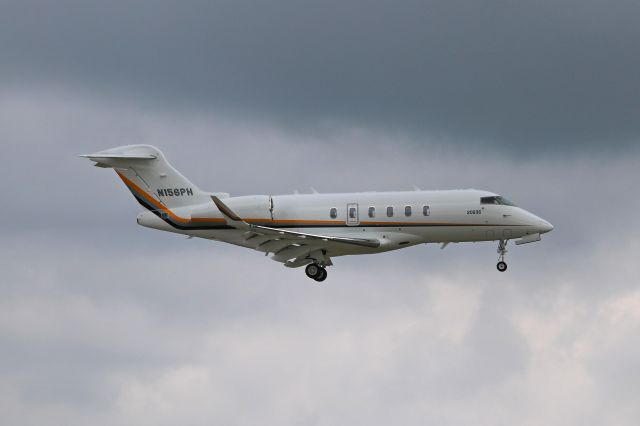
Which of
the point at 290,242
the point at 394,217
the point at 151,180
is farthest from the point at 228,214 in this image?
the point at 151,180

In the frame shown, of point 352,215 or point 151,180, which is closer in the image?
point 352,215

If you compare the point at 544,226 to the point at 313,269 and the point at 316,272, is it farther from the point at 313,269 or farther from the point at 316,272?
the point at 313,269

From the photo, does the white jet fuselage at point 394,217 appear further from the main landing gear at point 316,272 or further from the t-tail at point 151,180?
the t-tail at point 151,180

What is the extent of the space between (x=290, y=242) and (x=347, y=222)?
2.77 meters

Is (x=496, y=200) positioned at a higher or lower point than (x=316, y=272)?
higher

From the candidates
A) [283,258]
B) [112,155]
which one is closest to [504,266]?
[283,258]

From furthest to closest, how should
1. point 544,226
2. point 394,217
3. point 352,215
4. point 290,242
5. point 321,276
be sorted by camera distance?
point 321,276, point 352,215, point 290,242, point 544,226, point 394,217

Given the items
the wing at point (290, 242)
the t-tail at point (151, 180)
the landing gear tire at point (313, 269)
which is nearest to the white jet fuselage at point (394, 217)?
the wing at point (290, 242)

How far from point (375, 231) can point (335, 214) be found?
2.05 meters

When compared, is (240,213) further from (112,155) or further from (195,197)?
(112,155)

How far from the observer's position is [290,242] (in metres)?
52.1

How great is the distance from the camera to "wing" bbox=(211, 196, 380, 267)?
5066cm

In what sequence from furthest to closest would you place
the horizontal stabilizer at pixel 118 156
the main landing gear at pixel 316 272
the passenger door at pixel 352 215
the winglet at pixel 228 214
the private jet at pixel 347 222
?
the horizontal stabilizer at pixel 118 156 < the main landing gear at pixel 316 272 < the passenger door at pixel 352 215 < the private jet at pixel 347 222 < the winglet at pixel 228 214

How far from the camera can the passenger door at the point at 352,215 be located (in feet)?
171
